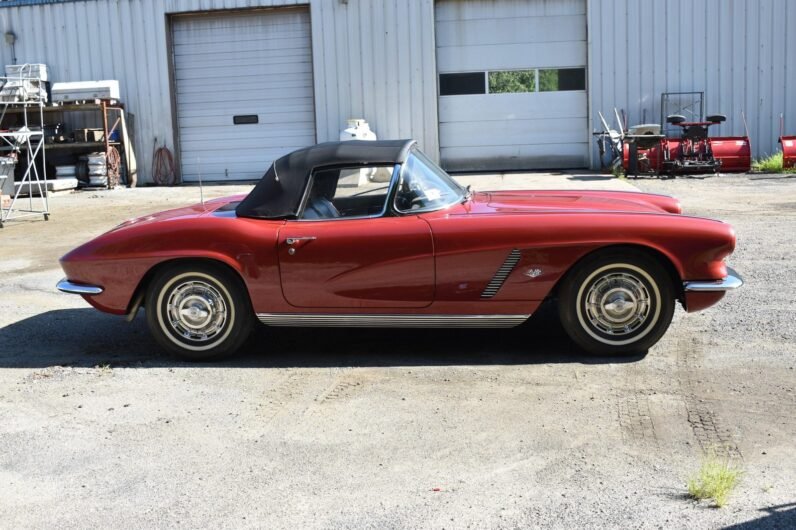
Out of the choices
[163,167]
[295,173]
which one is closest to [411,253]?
[295,173]

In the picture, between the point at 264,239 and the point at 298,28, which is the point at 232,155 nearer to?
the point at 298,28

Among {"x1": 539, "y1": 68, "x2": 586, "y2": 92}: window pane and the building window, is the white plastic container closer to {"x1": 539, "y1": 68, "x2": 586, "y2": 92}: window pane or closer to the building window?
the building window

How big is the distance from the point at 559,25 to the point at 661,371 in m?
15.9

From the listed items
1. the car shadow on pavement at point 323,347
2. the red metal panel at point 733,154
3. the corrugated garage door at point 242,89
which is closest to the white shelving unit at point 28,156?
the corrugated garage door at point 242,89

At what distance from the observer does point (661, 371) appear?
509 cm

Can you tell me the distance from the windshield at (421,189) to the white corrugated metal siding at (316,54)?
14416 millimetres

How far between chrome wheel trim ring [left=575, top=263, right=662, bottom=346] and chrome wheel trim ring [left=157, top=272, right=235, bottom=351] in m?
2.13

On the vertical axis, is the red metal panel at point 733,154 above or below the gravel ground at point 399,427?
above

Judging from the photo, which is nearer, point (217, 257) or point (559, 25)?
point (217, 257)

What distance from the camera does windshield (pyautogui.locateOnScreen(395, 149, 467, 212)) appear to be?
5.49m

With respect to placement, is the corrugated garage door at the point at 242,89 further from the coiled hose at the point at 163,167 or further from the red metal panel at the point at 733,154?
the red metal panel at the point at 733,154

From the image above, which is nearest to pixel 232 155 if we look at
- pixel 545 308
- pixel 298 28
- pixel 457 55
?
pixel 298 28

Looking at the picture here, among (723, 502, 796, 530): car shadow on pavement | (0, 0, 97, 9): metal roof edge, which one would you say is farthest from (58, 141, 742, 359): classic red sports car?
(0, 0, 97, 9): metal roof edge

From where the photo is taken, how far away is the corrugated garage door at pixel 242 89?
67.1ft
